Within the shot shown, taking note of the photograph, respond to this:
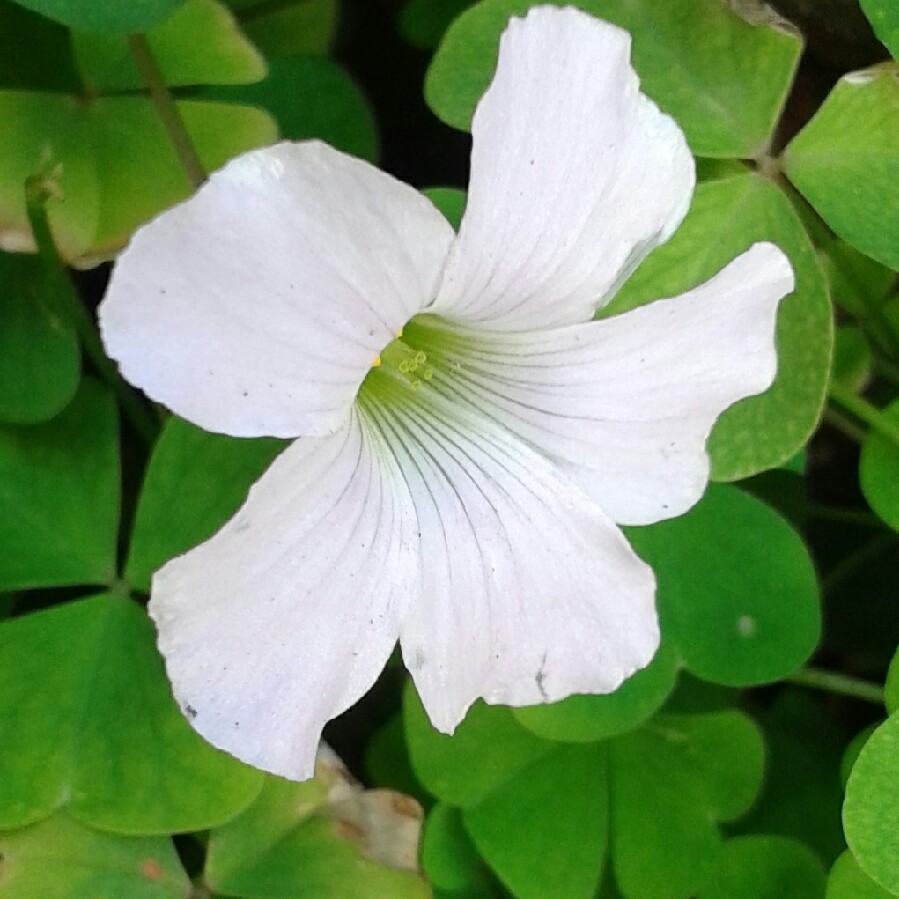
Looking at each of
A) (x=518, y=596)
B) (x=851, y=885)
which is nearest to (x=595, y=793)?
(x=851, y=885)

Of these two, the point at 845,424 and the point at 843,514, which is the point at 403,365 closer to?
the point at 845,424

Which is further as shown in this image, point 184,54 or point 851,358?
point 851,358

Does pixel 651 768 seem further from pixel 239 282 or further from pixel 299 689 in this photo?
pixel 239 282

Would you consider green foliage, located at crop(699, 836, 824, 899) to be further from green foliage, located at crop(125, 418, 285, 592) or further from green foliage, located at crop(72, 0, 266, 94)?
green foliage, located at crop(72, 0, 266, 94)

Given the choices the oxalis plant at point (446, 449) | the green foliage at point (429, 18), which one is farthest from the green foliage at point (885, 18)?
the green foliage at point (429, 18)

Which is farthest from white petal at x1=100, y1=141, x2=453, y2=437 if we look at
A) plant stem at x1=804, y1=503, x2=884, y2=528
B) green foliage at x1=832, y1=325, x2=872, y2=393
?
plant stem at x1=804, y1=503, x2=884, y2=528
